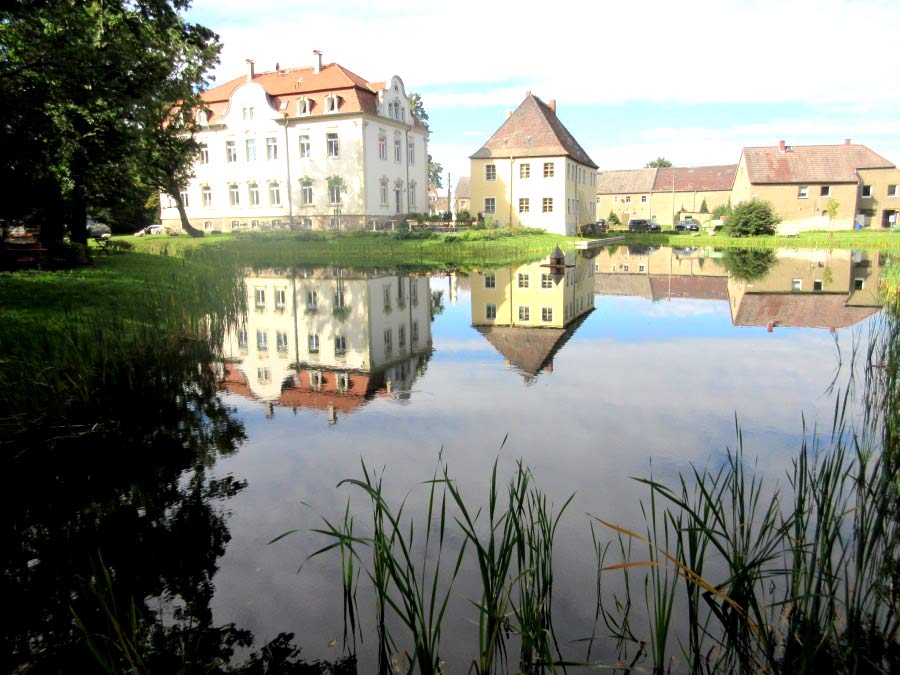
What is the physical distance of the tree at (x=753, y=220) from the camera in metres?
40.5

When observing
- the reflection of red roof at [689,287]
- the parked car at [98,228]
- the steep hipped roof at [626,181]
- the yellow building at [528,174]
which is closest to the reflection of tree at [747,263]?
the reflection of red roof at [689,287]

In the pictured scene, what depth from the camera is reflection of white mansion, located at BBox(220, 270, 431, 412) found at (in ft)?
27.1

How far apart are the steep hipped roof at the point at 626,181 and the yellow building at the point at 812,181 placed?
753 inches

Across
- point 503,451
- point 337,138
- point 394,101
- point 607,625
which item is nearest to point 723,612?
point 607,625

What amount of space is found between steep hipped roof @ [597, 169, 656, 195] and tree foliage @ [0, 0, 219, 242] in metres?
67.6

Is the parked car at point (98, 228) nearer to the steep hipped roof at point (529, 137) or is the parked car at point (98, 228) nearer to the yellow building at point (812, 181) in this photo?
the steep hipped roof at point (529, 137)

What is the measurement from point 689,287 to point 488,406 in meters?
13.8

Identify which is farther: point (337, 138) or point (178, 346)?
point (337, 138)

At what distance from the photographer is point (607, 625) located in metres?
3.31

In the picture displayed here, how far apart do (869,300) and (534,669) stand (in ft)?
53.0

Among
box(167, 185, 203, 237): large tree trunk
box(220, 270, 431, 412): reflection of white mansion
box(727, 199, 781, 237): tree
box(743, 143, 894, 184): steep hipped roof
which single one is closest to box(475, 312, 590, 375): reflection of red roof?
box(220, 270, 431, 412): reflection of white mansion

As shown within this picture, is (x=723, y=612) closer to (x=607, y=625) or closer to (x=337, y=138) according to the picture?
(x=607, y=625)

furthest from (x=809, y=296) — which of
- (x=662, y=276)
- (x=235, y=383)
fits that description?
(x=235, y=383)

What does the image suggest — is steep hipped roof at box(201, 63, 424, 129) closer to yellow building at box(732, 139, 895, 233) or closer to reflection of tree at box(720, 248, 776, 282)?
reflection of tree at box(720, 248, 776, 282)
